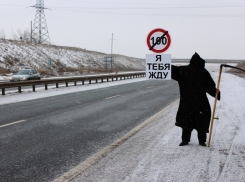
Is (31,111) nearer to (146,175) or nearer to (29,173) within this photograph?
(29,173)

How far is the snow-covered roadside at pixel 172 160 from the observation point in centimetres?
424

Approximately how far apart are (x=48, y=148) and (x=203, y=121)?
327cm

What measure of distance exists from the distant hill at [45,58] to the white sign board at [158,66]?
4148 cm

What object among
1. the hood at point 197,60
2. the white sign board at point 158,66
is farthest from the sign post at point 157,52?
the hood at point 197,60

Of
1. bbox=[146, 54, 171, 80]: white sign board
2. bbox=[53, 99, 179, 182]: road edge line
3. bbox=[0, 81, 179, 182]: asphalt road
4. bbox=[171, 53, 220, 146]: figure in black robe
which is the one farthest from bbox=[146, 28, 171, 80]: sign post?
bbox=[0, 81, 179, 182]: asphalt road

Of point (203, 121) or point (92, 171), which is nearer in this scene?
point (92, 171)

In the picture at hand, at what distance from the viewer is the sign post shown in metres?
5.84

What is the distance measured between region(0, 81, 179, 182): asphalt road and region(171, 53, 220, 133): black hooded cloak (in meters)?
2.05

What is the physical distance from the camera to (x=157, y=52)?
5.93m

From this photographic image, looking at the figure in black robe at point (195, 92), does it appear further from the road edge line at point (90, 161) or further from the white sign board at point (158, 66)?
the road edge line at point (90, 161)

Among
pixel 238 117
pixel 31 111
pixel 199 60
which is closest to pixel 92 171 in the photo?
pixel 199 60

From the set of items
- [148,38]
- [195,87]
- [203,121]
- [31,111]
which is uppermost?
[148,38]

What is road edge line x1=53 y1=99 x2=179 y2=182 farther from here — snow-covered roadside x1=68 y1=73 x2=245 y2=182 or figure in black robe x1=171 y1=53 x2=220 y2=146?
figure in black robe x1=171 y1=53 x2=220 y2=146

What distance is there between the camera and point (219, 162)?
4805mm
